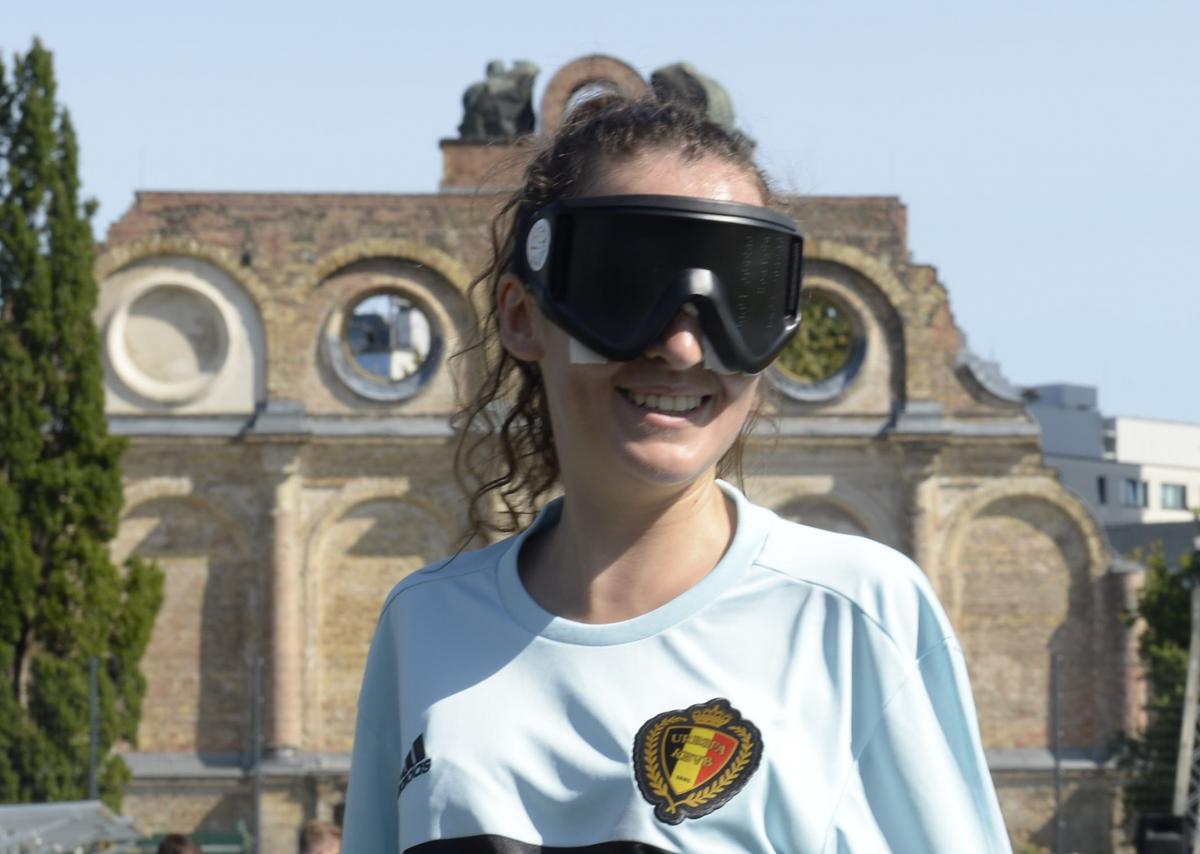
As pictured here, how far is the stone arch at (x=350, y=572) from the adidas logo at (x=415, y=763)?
32998 millimetres

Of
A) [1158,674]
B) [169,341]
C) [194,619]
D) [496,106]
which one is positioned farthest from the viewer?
[496,106]

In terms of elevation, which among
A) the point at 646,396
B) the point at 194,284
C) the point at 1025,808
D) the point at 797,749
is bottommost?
the point at 1025,808

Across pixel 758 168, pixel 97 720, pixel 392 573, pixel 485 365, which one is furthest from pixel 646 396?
pixel 392 573

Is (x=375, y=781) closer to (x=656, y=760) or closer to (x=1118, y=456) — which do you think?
(x=656, y=760)

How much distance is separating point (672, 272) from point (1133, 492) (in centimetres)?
8480

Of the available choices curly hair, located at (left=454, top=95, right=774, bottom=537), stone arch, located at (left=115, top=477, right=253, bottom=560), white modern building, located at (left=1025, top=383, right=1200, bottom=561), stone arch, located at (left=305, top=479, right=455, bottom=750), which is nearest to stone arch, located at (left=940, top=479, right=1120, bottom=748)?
stone arch, located at (left=305, top=479, right=455, bottom=750)

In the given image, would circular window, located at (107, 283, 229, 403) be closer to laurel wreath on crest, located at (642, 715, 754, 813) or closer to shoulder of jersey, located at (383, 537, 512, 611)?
shoulder of jersey, located at (383, 537, 512, 611)

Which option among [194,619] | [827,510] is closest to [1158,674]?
[827,510]

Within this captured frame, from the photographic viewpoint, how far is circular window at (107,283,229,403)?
36438mm

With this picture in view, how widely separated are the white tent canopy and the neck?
17.0m

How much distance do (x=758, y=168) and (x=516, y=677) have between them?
78 cm

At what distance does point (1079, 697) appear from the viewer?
3706 centimetres

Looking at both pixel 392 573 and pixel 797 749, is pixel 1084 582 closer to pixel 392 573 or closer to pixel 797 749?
pixel 392 573

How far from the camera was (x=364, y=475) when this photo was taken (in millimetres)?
36906
